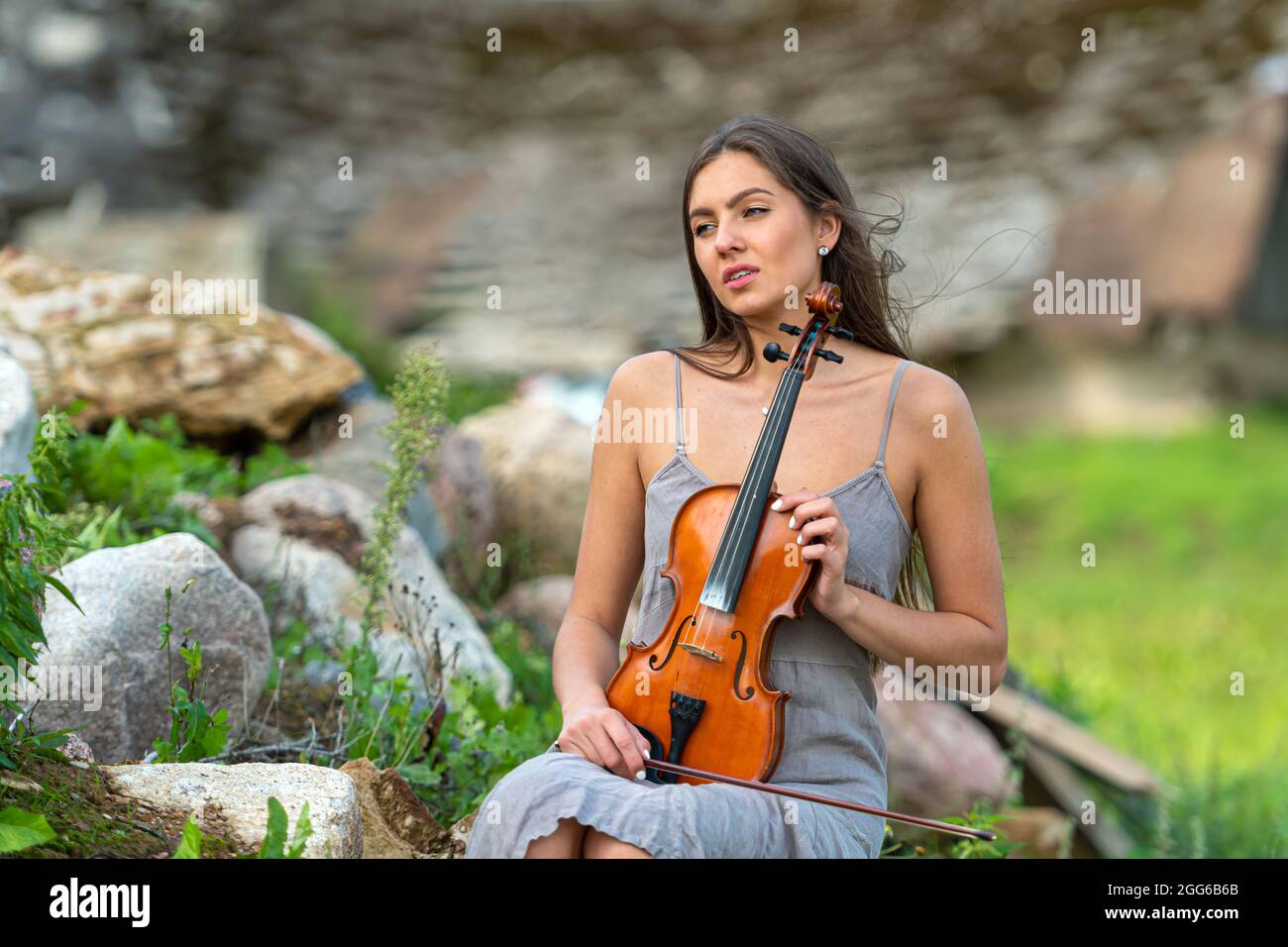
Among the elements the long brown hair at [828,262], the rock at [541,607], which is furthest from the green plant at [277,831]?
the rock at [541,607]

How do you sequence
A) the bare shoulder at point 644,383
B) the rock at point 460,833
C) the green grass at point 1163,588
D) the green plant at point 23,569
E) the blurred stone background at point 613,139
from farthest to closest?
the blurred stone background at point 613,139, the green grass at point 1163,588, the rock at point 460,833, the bare shoulder at point 644,383, the green plant at point 23,569

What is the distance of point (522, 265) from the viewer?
1065 centimetres

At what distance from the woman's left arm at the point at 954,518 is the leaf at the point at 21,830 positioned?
1.35 m

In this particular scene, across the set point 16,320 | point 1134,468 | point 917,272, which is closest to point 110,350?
point 16,320

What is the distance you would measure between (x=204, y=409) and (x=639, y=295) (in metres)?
5.98

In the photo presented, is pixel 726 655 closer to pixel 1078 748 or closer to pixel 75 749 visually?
pixel 75 749

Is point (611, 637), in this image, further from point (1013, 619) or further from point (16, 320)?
point (1013, 619)

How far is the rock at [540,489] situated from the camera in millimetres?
5430

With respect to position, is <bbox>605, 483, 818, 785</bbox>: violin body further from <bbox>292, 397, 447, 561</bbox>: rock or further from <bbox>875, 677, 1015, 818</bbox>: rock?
<bbox>875, 677, 1015, 818</bbox>: rock

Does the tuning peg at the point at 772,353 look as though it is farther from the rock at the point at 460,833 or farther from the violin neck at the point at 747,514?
the rock at the point at 460,833

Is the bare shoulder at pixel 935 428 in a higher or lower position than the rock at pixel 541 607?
higher

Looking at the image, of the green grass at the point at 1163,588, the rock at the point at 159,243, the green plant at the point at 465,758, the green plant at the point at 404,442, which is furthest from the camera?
the rock at the point at 159,243

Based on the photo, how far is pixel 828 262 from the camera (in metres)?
2.78

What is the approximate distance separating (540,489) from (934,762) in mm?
1736
